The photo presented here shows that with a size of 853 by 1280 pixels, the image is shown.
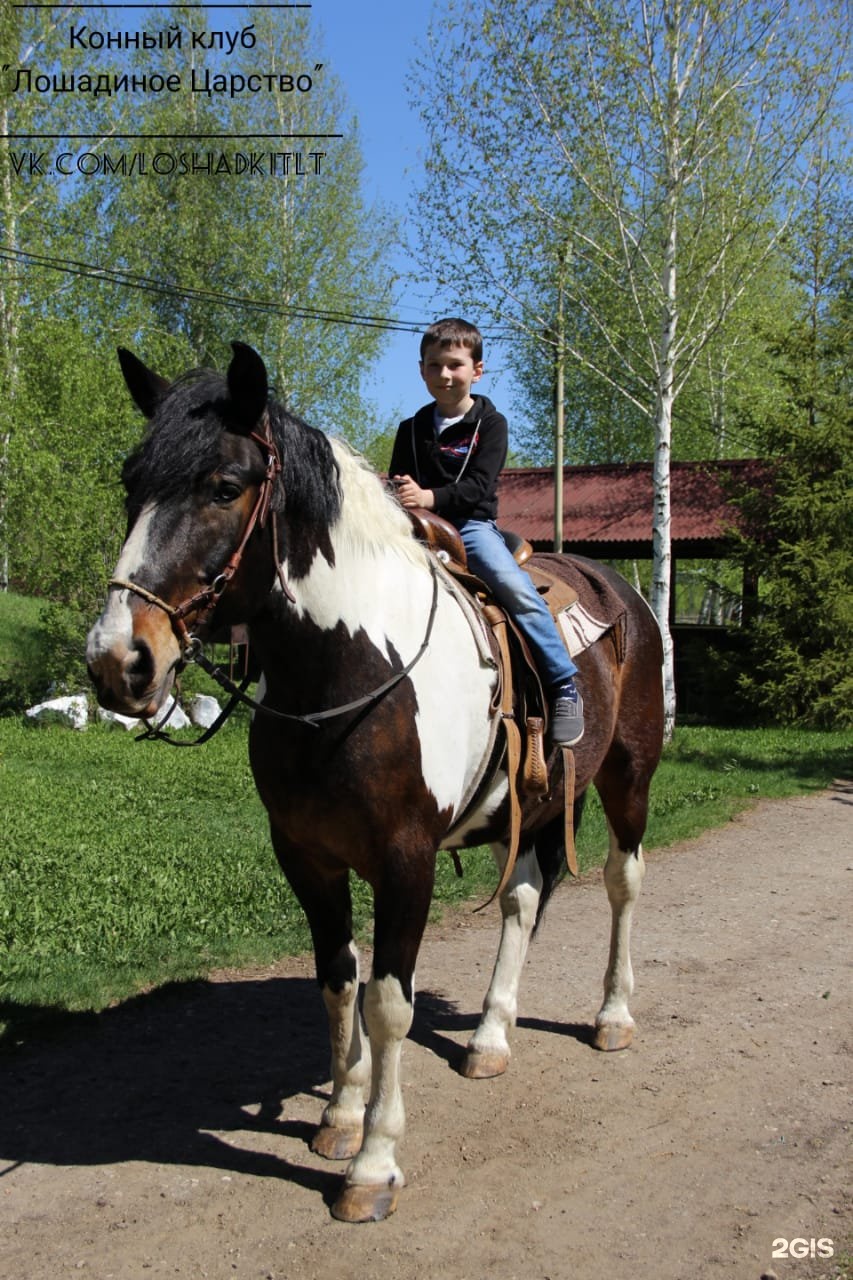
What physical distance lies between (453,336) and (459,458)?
438mm

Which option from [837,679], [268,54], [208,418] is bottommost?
[837,679]

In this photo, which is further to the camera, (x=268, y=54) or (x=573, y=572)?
(x=268, y=54)

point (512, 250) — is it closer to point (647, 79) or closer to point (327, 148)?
point (647, 79)

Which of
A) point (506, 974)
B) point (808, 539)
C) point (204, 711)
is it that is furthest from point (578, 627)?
point (808, 539)

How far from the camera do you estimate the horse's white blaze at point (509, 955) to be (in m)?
4.38

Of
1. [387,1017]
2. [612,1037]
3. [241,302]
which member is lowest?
[612,1037]

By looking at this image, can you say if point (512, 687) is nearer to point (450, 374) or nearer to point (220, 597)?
point (450, 374)

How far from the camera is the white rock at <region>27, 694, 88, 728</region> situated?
45.6 feet

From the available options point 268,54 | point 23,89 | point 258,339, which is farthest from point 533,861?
point 268,54

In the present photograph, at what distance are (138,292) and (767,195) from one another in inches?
649

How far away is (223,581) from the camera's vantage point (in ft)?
9.21

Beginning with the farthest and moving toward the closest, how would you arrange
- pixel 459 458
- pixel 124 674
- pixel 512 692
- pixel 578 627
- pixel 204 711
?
pixel 204 711 < pixel 578 627 < pixel 459 458 < pixel 512 692 < pixel 124 674

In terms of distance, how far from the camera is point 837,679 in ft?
55.8

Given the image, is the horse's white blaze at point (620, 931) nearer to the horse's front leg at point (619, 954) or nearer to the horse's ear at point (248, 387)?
the horse's front leg at point (619, 954)
